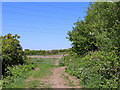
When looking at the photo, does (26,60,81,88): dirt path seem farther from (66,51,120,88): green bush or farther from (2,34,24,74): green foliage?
(2,34,24,74): green foliage

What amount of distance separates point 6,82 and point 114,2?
1145 cm

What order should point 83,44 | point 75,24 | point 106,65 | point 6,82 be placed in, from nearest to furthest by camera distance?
point 106,65, point 6,82, point 83,44, point 75,24

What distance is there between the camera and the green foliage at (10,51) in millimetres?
19297

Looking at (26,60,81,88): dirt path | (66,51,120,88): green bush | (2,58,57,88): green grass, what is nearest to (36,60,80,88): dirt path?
(26,60,81,88): dirt path

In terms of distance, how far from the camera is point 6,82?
581 inches

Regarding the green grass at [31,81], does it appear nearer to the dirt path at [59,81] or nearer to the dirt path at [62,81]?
the dirt path at [59,81]

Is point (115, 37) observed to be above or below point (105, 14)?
below

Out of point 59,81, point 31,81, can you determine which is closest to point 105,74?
point 59,81

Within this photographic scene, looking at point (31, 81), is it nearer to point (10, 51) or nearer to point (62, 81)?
point (62, 81)

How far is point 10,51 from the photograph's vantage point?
65.5 feet

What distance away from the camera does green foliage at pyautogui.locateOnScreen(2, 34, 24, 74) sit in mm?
19297

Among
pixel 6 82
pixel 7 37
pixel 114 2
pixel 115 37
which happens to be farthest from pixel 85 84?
pixel 7 37

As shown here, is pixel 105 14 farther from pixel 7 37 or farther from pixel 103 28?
pixel 7 37

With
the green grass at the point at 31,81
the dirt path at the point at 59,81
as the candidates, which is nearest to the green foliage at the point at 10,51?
the green grass at the point at 31,81
